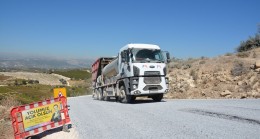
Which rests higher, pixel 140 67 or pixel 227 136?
pixel 140 67

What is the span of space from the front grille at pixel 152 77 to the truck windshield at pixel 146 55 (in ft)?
2.52

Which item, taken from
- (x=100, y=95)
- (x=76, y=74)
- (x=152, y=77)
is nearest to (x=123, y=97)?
(x=152, y=77)

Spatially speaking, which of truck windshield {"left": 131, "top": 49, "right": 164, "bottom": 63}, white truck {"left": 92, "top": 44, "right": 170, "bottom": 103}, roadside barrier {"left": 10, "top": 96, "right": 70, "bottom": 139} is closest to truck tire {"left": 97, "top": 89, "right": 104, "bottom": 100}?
white truck {"left": 92, "top": 44, "right": 170, "bottom": 103}

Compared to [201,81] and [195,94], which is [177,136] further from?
[201,81]

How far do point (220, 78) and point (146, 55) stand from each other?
8.11 m

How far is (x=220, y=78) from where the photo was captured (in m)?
21.8

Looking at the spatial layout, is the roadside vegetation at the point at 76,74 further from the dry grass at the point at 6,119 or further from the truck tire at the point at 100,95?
the dry grass at the point at 6,119

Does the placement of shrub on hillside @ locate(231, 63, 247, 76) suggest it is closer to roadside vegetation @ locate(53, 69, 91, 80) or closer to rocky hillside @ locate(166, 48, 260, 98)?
rocky hillside @ locate(166, 48, 260, 98)

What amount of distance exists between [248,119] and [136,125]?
11.0 ft

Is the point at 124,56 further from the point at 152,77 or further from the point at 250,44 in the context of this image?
the point at 250,44

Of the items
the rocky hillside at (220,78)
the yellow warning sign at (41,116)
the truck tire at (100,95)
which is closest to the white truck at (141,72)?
the rocky hillside at (220,78)

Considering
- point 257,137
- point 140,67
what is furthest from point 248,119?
point 140,67

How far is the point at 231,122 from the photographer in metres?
8.10

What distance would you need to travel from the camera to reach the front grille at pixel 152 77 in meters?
16.2
